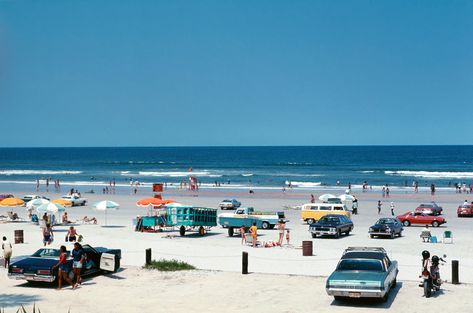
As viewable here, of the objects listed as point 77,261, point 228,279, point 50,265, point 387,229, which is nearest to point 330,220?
point 387,229

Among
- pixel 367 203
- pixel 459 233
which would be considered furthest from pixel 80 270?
pixel 367 203

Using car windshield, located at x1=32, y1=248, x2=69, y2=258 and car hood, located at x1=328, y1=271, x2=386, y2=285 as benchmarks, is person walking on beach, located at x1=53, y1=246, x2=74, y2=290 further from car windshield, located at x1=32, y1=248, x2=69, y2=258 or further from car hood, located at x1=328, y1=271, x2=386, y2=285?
car hood, located at x1=328, y1=271, x2=386, y2=285

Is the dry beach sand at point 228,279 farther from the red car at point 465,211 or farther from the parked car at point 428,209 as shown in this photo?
the red car at point 465,211

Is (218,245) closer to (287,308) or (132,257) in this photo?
(132,257)

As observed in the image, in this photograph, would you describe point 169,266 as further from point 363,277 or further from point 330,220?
point 330,220

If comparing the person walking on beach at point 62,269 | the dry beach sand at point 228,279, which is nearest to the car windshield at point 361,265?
the dry beach sand at point 228,279

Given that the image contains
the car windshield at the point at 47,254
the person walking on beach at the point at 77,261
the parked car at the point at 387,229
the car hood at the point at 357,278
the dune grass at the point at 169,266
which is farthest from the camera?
the parked car at the point at 387,229

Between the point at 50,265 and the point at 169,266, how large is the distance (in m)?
4.73

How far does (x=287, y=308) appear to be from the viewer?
1706 centimetres

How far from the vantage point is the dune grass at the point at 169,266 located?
74.4 ft

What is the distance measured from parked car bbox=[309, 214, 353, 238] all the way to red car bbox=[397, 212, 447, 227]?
6.95 m

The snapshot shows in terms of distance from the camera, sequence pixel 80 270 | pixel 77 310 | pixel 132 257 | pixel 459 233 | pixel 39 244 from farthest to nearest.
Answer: pixel 459 233 < pixel 39 244 < pixel 132 257 < pixel 80 270 < pixel 77 310

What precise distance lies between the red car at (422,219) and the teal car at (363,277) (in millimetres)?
22299

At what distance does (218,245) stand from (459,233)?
14.4m
